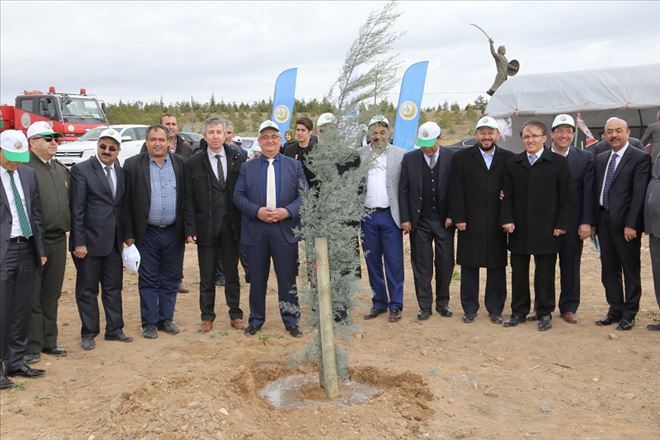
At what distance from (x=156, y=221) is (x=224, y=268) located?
864 millimetres

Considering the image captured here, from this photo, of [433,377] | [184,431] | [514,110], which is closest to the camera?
[184,431]

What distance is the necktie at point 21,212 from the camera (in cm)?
544

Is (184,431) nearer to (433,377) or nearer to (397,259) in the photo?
(433,377)

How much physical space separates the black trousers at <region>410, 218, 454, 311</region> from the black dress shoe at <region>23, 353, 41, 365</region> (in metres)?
3.72

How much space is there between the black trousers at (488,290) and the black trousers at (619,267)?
3.35 ft

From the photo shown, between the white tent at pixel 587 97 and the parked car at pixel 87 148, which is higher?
the white tent at pixel 587 97

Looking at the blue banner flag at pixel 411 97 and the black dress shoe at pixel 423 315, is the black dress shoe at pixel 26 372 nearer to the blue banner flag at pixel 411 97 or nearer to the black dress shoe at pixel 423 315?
the black dress shoe at pixel 423 315

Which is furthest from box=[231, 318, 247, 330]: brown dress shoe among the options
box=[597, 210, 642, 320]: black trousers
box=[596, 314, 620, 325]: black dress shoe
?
box=[597, 210, 642, 320]: black trousers

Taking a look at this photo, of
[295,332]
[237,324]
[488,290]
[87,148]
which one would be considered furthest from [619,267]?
[87,148]

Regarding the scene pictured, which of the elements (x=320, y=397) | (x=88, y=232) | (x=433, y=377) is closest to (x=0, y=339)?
(x=88, y=232)

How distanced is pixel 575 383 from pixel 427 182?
2595 millimetres

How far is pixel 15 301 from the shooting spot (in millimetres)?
5539

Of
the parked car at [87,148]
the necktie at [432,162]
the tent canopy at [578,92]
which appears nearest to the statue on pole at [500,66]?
the tent canopy at [578,92]

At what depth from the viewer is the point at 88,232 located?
Result: 638cm
